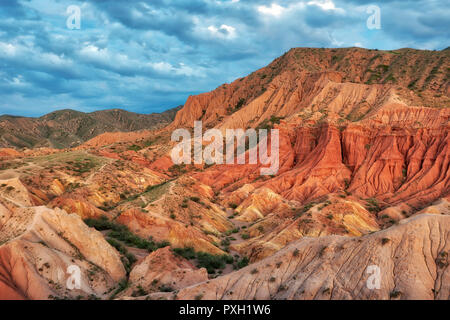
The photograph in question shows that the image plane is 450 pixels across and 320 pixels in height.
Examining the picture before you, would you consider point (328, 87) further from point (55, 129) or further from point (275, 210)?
point (55, 129)

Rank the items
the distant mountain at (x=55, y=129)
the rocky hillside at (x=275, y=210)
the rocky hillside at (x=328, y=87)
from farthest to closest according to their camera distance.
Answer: the distant mountain at (x=55, y=129), the rocky hillside at (x=328, y=87), the rocky hillside at (x=275, y=210)

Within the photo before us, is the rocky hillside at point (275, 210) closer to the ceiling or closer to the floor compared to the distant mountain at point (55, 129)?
closer to the floor

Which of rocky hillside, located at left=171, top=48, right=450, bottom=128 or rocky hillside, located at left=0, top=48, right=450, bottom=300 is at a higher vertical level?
rocky hillside, located at left=171, top=48, right=450, bottom=128

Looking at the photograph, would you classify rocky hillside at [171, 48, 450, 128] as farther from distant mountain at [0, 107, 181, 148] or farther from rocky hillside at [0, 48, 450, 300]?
distant mountain at [0, 107, 181, 148]

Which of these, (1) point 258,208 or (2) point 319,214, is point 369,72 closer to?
(1) point 258,208

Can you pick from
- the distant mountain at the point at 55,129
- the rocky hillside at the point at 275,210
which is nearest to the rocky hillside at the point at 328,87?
the rocky hillside at the point at 275,210

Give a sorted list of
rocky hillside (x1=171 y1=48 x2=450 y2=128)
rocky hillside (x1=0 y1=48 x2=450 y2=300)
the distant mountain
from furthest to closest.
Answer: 1. the distant mountain
2. rocky hillside (x1=171 y1=48 x2=450 y2=128)
3. rocky hillside (x1=0 y1=48 x2=450 y2=300)

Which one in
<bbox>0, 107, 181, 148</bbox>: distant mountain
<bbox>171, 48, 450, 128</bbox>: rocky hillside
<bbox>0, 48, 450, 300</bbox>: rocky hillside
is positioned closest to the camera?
<bbox>0, 48, 450, 300</bbox>: rocky hillside

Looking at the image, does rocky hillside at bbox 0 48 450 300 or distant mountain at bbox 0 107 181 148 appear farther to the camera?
distant mountain at bbox 0 107 181 148

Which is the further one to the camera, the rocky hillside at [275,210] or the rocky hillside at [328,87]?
the rocky hillside at [328,87]

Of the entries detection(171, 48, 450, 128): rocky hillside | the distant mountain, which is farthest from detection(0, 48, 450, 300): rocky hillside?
the distant mountain

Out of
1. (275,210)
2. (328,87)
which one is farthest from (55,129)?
(275,210)

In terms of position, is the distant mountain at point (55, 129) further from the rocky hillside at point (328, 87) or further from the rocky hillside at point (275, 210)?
the rocky hillside at point (275, 210)

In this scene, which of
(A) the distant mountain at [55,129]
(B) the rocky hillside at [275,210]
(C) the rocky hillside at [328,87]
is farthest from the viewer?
(A) the distant mountain at [55,129]
